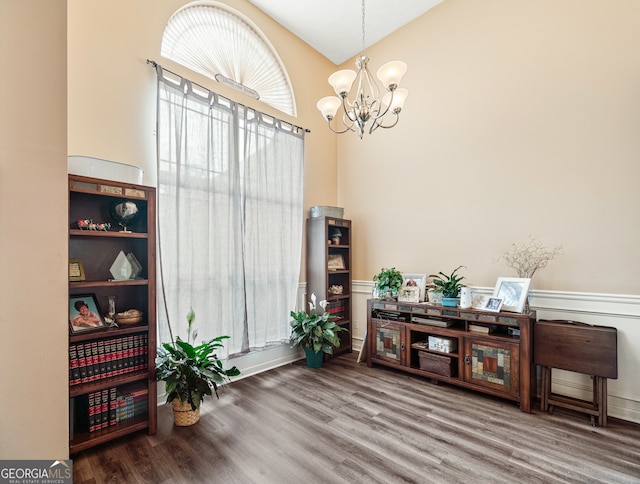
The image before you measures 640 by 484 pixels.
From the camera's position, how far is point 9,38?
1.29 metres

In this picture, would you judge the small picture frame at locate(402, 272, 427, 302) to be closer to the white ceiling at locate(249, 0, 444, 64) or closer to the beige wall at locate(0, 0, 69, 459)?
the beige wall at locate(0, 0, 69, 459)

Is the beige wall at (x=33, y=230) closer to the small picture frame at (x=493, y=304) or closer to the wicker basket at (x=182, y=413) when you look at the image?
the wicker basket at (x=182, y=413)

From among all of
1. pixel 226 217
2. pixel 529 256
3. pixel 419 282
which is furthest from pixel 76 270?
pixel 529 256

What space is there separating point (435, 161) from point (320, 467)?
3.39 meters

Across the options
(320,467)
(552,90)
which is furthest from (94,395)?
(552,90)

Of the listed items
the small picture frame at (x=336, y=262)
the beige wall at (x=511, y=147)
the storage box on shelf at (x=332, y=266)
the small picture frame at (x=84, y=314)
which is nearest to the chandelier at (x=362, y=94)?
the beige wall at (x=511, y=147)

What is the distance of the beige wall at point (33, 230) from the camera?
4.22 ft

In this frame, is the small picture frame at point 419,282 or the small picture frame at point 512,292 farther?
the small picture frame at point 419,282

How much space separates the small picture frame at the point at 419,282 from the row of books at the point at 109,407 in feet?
9.53

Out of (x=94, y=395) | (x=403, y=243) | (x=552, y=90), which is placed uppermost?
(x=552, y=90)

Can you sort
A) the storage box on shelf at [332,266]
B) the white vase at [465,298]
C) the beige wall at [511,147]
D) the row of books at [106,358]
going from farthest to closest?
the storage box on shelf at [332,266] < the white vase at [465,298] < the beige wall at [511,147] < the row of books at [106,358]

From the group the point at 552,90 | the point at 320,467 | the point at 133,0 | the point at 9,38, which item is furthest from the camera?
the point at 552,90

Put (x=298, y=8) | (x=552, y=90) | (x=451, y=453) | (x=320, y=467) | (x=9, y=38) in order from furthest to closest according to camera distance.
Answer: (x=298, y=8), (x=552, y=90), (x=451, y=453), (x=320, y=467), (x=9, y=38)

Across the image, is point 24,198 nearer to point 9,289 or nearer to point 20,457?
point 9,289
